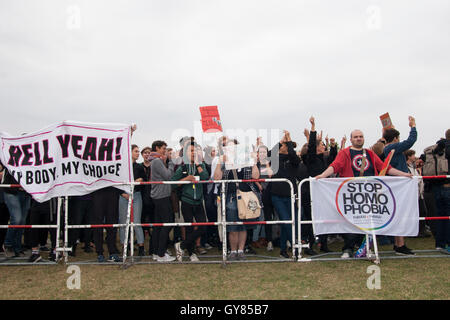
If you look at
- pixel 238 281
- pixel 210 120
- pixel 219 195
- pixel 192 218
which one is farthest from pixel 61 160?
pixel 238 281

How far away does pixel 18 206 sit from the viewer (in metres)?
7.66

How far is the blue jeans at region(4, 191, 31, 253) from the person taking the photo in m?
7.57

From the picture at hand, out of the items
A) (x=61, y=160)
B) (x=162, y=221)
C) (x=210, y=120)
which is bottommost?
(x=162, y=221)

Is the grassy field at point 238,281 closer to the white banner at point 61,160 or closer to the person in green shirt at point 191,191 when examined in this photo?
the person in green shirt at point 191,191

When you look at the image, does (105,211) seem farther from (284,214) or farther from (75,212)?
(284,214)

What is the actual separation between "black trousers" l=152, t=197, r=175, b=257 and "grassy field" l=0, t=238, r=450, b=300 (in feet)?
1.55

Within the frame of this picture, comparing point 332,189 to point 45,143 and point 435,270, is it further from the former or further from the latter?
point 45,143

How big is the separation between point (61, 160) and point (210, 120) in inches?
142

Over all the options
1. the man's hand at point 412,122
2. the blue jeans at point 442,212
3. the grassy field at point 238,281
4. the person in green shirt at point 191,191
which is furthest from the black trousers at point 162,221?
the blue jeans at point 442,212

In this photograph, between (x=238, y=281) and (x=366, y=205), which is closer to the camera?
(x=238, y=281)

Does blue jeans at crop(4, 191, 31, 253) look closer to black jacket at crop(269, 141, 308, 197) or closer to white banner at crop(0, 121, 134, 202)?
white banner at crop(0, 121, 134, 202)

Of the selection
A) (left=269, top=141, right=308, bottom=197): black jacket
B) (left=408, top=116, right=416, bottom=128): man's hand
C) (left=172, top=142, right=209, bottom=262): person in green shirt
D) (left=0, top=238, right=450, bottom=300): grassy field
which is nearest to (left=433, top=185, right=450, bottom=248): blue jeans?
(left=0, top=238, right=450, bottom=300): grassy field

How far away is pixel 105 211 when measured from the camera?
7242mm

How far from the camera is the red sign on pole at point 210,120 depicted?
912 cm
